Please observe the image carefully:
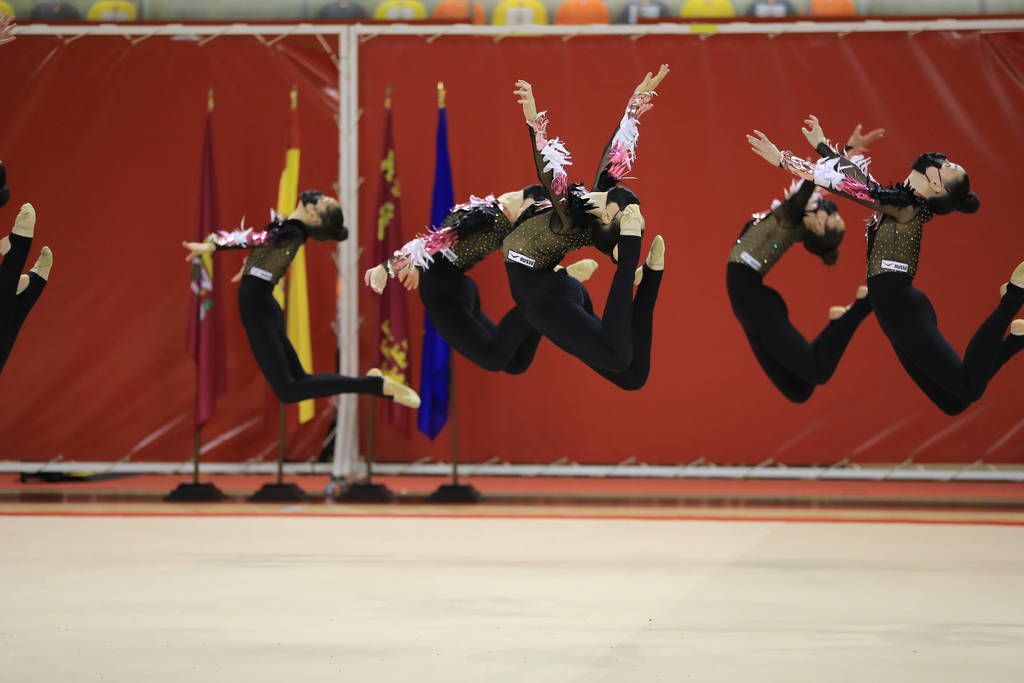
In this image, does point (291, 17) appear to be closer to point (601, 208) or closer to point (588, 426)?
point (588, 426)

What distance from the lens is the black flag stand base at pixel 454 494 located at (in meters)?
7.83

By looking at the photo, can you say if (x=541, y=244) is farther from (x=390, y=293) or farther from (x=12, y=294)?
(x=390, y=293)

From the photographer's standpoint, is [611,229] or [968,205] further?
[968,205]

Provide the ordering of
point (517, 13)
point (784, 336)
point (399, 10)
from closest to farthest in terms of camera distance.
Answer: point (784, 336) → point (517, 13) → point (399, 10)

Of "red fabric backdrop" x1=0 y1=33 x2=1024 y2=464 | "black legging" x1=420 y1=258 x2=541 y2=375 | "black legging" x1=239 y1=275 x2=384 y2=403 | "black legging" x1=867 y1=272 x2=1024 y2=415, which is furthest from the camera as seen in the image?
"red fabric backdrop" x1=0 y1=33 x2=1024 y2=464

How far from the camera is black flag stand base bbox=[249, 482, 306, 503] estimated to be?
309 inches

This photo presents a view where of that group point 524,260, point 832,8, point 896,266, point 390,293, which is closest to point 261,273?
point 390,293

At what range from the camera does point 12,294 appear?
200 inches

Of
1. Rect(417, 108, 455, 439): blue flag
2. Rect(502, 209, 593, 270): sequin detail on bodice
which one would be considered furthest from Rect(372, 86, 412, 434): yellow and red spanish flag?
Rect(502, 209, 593, 270): sequin detail on bodice

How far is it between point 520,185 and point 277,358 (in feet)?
8.95

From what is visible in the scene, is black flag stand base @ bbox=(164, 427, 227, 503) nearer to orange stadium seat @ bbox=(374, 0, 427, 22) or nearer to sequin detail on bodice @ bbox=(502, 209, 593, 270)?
orange stadium seat @ bbox=(374, 0, 427, 22)

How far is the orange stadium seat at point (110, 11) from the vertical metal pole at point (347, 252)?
1.86m

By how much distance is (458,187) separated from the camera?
8.79 meters

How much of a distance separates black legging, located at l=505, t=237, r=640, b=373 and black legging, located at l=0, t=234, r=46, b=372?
1951 millimetres
